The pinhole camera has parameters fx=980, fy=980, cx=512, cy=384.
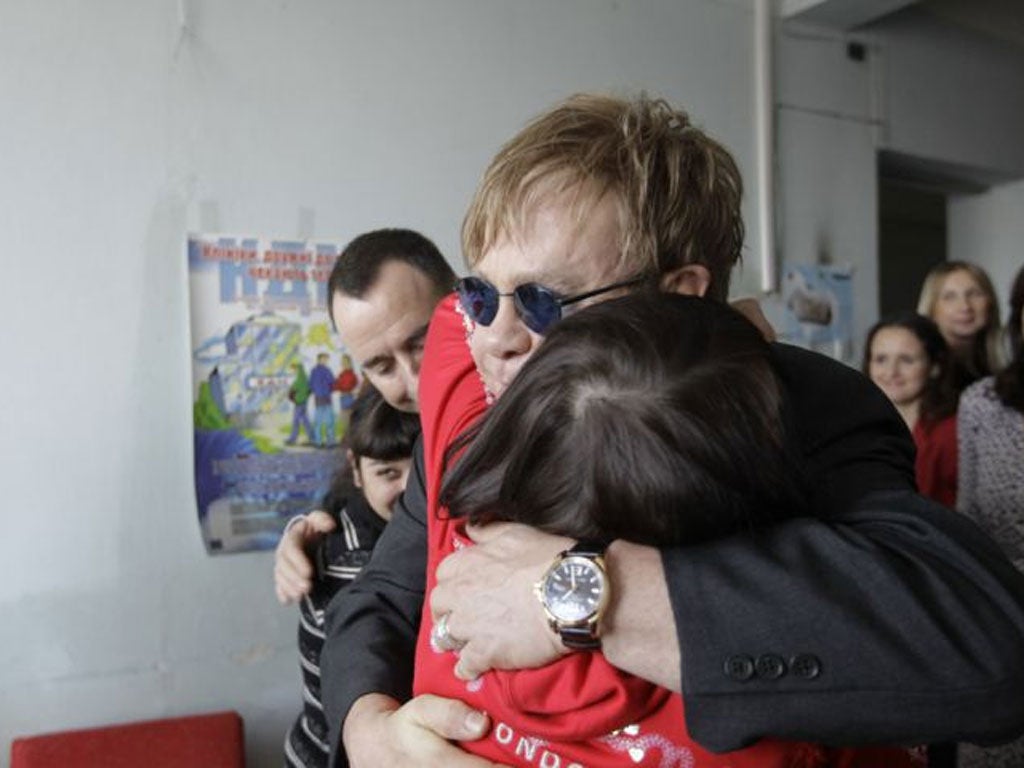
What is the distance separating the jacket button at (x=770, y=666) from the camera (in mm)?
695

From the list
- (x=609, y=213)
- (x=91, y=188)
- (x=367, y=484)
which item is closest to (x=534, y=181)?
(x=609, y=213)

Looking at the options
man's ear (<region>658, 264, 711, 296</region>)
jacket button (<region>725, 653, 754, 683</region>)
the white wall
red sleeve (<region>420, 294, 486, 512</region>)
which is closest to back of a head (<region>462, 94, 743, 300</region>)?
man's ear (<region>658, 264, 711, 296</region>)

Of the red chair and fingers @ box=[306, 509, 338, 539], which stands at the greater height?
fingers @ box=[306, 509, 338, 539]

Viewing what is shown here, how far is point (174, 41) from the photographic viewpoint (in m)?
2.88

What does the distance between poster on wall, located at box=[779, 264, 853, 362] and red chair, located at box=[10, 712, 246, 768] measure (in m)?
2.74

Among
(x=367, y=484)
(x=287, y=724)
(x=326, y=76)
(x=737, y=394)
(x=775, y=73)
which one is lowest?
(x=287, y=724)

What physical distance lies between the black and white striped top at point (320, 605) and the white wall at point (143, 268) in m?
1.31

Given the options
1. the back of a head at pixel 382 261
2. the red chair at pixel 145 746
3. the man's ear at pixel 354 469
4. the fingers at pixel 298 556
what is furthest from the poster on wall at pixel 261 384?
the back of a head at pixel 382 261

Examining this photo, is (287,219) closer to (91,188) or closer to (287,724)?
(91,188)

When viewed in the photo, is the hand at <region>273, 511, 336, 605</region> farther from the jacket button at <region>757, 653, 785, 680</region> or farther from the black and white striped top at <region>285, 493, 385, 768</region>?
the jacket button at <region>757, 653, 785, 680</region>

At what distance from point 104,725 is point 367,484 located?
59.1 inches

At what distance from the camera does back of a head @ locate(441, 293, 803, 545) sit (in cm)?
71

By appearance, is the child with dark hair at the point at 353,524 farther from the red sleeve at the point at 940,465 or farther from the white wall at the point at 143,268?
the red sleeve at the point at 940,465

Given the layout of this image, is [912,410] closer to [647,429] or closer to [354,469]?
[354,469]
